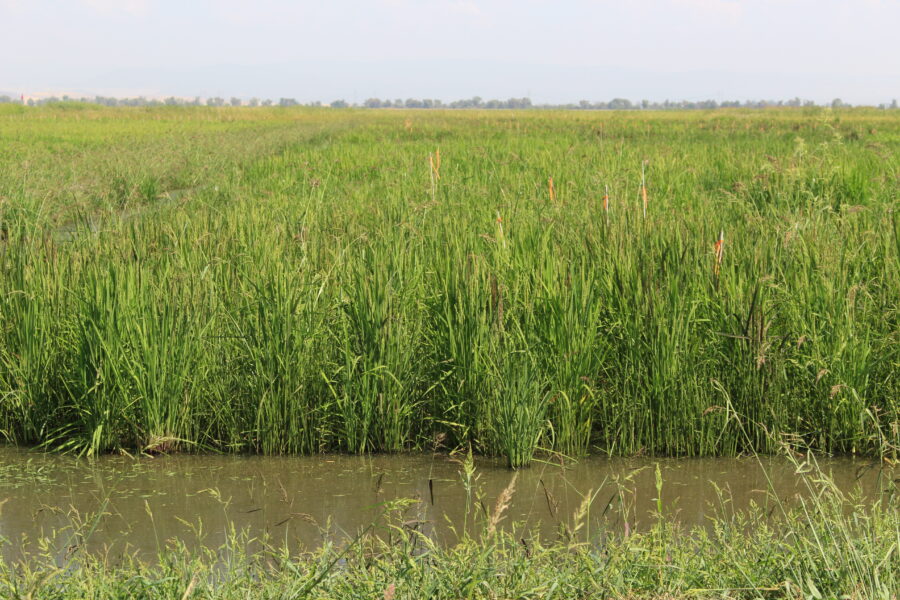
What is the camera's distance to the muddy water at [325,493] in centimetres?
314

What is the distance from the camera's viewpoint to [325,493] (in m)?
3.58

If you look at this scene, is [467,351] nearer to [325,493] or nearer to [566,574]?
[325,493]

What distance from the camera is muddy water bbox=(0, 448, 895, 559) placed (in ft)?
10.3

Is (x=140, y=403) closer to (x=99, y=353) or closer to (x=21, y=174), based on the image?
(x=99, y=353)

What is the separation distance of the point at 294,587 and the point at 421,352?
2.22 meters

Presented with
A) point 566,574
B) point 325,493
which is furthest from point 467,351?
point 566,574

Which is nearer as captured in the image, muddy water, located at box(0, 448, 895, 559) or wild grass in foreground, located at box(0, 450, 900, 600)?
wild grass in foreground, located at box(0, 450, 900, 600)

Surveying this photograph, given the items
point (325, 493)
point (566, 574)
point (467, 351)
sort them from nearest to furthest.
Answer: point (566, 574) < point (325, 493) < point (467, 351)

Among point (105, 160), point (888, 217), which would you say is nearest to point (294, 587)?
point (888, 217)

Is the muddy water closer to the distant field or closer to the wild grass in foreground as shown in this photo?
the distant field

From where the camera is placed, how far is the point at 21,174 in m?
10.9

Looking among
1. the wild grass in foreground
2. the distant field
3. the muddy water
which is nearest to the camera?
the wild grass in foreground

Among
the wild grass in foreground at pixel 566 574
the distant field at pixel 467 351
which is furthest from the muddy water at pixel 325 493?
the wild grass in foreground at pixel 566 574

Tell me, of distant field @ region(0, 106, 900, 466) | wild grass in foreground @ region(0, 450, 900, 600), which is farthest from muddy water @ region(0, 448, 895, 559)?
wild grass in foreground @ region(0, 450, 900, 600)
